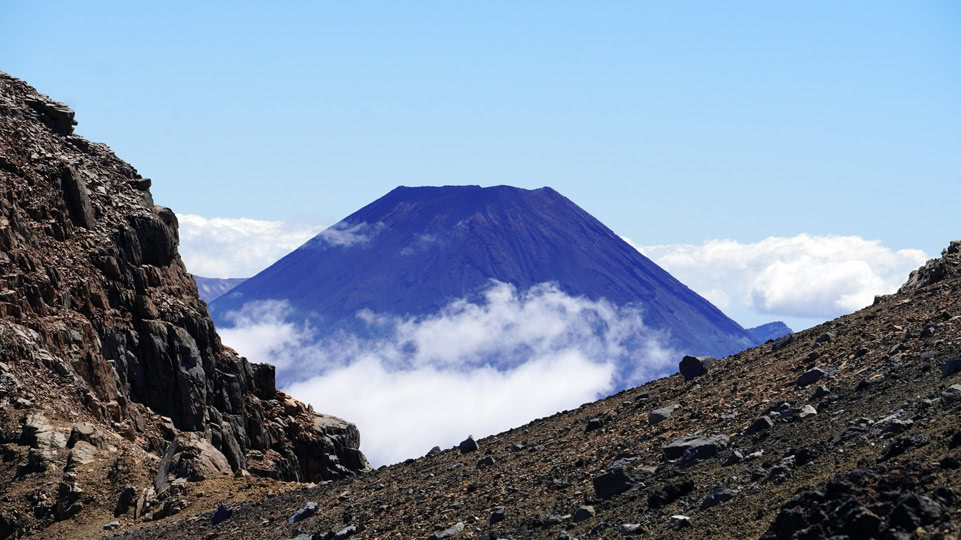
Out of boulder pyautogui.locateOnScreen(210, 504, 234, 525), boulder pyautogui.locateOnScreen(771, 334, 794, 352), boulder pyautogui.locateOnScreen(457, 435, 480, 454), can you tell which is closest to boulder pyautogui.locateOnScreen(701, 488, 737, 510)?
boulder pyautogui.locateOnScreen(771, 334, 794, 352)

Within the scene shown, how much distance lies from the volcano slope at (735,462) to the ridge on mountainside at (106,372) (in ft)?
18.8

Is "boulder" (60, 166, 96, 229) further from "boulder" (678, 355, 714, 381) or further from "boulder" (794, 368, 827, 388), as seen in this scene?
"boulder" (794, 368, 827, 388)

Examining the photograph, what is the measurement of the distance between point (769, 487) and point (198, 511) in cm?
2286

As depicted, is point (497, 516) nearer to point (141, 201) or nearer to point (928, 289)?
point (928, 289)

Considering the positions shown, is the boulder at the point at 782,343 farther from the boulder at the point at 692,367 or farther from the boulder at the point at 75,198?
the boulder at the point at 75,198

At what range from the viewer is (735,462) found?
18750 millimetres

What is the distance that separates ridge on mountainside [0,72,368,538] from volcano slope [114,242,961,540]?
572 cm

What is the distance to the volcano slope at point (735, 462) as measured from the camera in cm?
1379

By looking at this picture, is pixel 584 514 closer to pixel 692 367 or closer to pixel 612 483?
pixel 612 483

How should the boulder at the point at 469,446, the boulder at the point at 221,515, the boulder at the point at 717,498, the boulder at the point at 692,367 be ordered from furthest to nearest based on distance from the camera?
the boulder at the point at 692,367 → the boulder at the point at 469,446 → the boulder at the point at 221,515 → the boulder at the point at 717,498

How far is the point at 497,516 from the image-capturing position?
20.2 meters

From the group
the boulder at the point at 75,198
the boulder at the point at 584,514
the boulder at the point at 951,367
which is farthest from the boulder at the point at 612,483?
the boulder at the point at 75,198

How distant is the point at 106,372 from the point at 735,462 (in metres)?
31.5

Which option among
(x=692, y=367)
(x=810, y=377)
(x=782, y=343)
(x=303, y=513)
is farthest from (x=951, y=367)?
(x=303, y=513)
